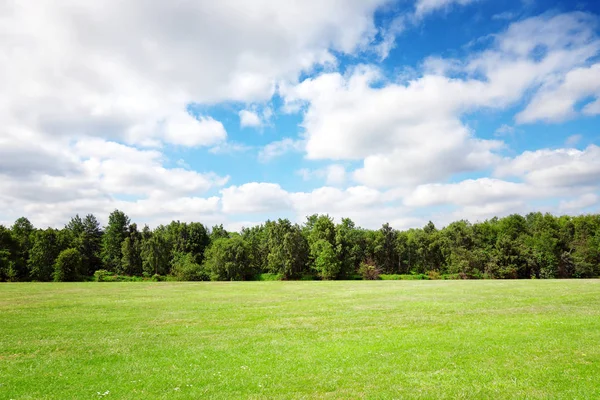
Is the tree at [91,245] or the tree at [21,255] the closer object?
the tree at [21,255]

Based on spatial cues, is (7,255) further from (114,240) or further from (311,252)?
(311,252)

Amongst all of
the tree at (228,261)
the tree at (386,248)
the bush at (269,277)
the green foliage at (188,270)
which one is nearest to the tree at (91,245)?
the green foliage at (188,270)

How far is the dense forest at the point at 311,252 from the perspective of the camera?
322ft

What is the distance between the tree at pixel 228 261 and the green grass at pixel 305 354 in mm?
73893

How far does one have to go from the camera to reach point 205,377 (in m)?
12.6

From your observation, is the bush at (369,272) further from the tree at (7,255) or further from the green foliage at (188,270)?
the tree at (7,255)

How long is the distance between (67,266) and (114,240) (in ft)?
91.1

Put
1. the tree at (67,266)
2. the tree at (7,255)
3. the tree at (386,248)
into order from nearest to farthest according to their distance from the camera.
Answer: the tree at (7,255)
the tree at (67,266)
the tree at (386,248)

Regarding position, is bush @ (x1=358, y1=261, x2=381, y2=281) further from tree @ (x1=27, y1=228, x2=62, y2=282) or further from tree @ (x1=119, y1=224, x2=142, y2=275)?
tree @ (x1=27, y1=228, x2=62, y2=282)

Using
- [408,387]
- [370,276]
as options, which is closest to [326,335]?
[408,387]

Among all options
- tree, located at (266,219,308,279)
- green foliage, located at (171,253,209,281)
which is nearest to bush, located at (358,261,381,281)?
tree, located at (266,219,308,279)

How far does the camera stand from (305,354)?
50.2 feet

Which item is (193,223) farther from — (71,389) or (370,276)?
(71,389)

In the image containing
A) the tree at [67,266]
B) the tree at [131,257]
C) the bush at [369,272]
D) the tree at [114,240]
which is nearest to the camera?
the tree at [67,266]
